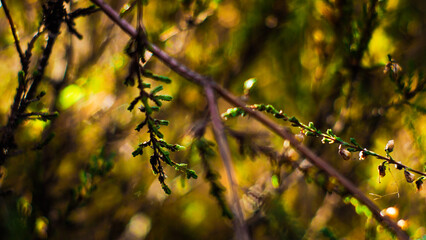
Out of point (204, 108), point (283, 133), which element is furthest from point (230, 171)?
point (204, 108)

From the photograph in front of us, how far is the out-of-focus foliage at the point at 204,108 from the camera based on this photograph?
3.43 ft

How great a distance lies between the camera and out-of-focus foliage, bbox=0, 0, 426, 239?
3.43 ft

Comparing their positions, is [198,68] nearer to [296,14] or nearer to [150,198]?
[296,14]

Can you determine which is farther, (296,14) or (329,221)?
(329,221)

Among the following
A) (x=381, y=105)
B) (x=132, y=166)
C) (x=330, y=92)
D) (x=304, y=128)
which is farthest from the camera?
(x=132, y=166)

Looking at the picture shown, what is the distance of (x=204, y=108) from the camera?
4.07ft

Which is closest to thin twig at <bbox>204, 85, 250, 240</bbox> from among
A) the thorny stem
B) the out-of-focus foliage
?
the thorny stem

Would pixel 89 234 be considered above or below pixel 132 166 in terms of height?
below

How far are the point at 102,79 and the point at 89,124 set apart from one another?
0.22 m

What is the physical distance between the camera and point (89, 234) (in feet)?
4.34

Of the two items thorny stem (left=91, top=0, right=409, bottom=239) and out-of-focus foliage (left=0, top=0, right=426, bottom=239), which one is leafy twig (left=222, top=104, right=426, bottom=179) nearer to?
thorny stem (left=91, top=0, right=409, bottom=239)

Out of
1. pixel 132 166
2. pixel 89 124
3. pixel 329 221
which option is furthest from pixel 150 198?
pixel 329 221

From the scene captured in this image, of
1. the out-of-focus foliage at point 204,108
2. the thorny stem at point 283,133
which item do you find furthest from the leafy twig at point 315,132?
the out-of-focus foliage at point 204,108

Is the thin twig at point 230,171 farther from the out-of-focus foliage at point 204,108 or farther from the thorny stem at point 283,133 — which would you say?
the out-of-focus foliage at point 204,108
